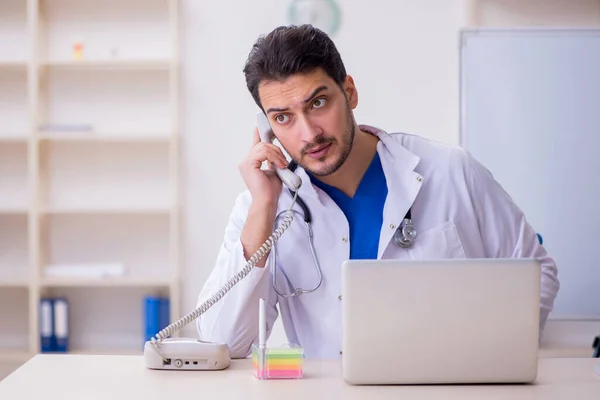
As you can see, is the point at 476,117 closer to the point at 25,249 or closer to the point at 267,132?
the point at 267,132

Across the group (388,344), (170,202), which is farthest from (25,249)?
(388,344)

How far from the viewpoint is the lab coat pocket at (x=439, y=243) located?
1.93 metres

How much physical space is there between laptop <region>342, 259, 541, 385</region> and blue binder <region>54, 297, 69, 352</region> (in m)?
2.85

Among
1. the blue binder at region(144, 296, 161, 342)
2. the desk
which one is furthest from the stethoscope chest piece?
the blue binder at region(144, 296, 161, 342)

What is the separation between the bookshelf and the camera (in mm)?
3979

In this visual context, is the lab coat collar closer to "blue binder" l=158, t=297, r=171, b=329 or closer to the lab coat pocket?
the lab coat pocket

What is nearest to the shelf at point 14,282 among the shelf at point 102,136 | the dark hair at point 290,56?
the shelf at point 102,136

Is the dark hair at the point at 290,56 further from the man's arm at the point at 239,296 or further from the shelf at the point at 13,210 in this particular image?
the shelf at the point at 13,210

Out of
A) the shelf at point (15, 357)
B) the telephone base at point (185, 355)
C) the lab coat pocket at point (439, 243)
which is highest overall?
the lab coat pocket at point (439, 243)

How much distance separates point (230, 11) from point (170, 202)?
103 cm

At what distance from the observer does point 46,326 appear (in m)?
3.83

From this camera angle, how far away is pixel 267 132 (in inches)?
80.0

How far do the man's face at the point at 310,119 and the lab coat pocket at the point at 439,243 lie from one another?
286 millimetres

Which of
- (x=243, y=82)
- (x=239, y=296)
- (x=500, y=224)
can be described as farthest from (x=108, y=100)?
(x=500, y=224)
